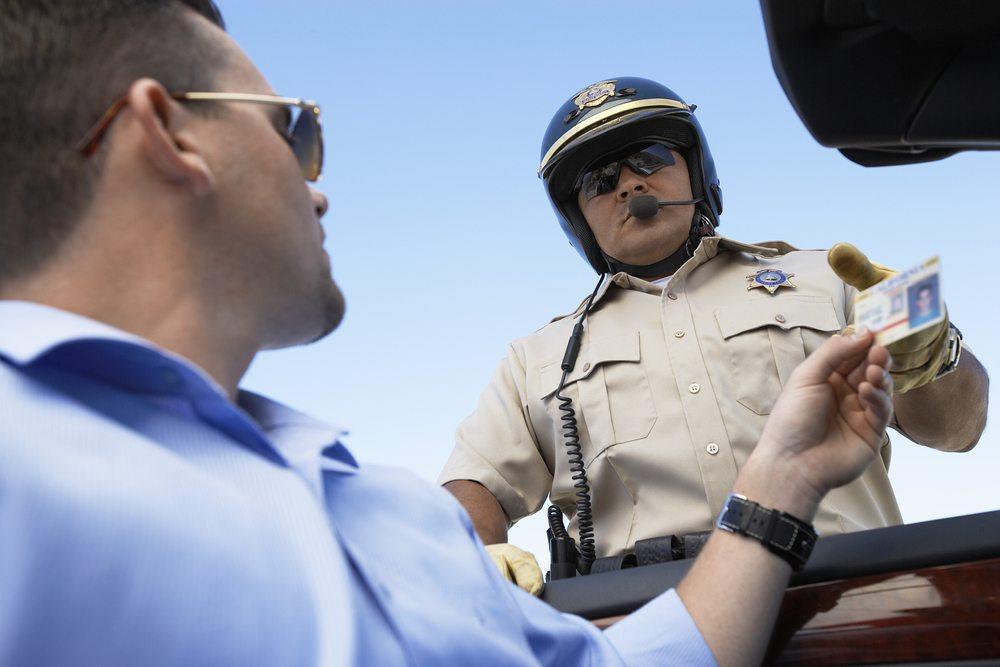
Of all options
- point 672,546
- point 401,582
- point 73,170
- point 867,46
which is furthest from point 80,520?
point 672,546

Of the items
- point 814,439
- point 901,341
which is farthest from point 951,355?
point 814,439

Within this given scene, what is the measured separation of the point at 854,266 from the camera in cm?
161

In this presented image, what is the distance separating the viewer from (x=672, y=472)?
2479 mm

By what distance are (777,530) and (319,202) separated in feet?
2.93

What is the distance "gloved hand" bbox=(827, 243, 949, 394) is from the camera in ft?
5.18

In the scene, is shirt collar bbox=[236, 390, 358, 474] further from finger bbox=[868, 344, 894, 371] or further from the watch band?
finger bbox=[868, 344, 894, 371]

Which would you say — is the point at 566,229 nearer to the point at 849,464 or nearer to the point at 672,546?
the point at 672,546

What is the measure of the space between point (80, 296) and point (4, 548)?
1.56 feet

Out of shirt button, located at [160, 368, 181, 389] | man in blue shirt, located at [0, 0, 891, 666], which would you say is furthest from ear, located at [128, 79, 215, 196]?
shirt button, located at [160, 368, 181, 389]

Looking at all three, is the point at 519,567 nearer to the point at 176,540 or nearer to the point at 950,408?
the point at 950,408

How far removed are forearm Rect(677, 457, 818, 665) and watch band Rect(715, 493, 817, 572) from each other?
1 cm

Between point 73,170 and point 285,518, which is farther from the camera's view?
point 73,170

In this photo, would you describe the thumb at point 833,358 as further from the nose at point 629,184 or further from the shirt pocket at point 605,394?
the nose at point 629,184

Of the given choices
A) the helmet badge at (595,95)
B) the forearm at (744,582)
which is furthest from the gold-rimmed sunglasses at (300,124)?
the helmet badge at (595,95)
